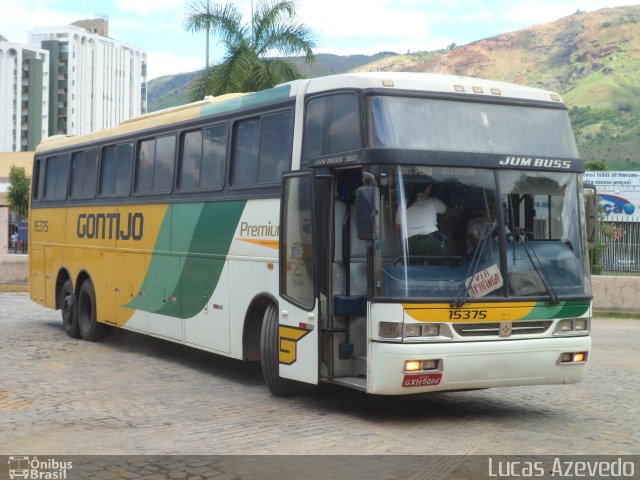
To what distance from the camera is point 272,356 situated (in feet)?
36.0

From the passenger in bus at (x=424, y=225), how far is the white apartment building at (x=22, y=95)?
151 metres

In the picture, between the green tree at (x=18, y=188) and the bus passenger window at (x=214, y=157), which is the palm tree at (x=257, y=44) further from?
the green tree at (x=18, y=188)

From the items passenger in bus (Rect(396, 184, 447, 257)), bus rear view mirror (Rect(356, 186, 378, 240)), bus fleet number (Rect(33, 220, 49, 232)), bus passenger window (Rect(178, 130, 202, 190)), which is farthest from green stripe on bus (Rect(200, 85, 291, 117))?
bus fleet number (Rect(33, 220, 49, 232))

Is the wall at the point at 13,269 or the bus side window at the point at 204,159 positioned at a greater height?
the bus side window at the point at 204,159

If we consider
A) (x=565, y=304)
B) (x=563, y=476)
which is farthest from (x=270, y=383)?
(x=563, y=476)

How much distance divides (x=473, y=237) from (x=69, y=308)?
9.84 meters

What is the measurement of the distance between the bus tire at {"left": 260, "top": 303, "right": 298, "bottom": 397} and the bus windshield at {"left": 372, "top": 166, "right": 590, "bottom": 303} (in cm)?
204

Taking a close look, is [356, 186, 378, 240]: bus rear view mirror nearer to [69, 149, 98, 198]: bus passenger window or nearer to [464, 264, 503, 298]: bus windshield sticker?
[464, 264, 503, 298]: bus windshield sticker

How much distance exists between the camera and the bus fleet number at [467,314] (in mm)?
9219

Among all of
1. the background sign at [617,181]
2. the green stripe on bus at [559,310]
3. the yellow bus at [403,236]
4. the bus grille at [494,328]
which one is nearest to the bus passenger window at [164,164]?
the yellow bus at [403,236]

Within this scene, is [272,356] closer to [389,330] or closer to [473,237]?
[389,330]

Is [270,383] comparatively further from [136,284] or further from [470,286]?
[136,284]

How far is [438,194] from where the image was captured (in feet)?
30.9

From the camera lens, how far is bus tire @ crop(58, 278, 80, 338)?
56.2 ft
